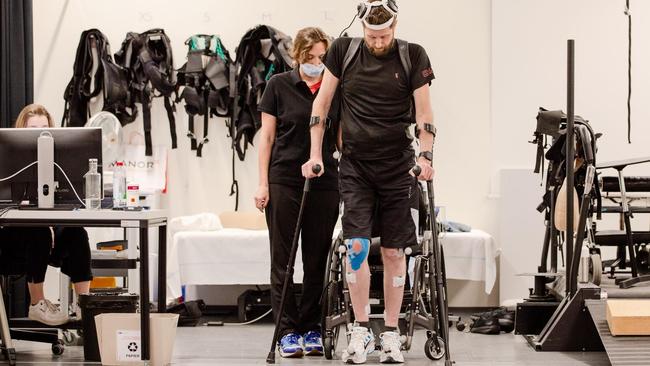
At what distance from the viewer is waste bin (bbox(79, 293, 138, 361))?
474 cm

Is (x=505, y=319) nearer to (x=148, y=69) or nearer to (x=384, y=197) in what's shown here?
(x=384, y=197)

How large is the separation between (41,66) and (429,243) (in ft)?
13.2

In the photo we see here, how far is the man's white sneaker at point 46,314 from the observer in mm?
5070

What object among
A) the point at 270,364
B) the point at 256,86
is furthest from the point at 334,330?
the point at 256,86

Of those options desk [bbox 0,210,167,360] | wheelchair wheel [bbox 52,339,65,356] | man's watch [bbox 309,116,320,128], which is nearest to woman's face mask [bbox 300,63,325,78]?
man's watch [bbox 309,116,320,128]

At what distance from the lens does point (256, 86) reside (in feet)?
23.3

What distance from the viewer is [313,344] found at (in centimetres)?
A: 473

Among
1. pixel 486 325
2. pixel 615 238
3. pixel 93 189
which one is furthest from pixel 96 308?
pixel 615 238

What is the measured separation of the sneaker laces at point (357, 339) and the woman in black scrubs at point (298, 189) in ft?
1.14

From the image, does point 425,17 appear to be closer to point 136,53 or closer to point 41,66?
point 136,53

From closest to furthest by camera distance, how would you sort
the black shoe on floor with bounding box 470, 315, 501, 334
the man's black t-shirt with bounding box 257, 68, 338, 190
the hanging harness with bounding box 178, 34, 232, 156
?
the man's black t-shirt with bounding box 257, 68, 338, 190
the black shoe on floor with bounding box 470, 315, 501, 334
the hanging harness with bounding box 178, 34, 232, 156

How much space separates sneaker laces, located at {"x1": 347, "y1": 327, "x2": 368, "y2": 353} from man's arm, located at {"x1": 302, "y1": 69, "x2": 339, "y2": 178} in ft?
2.48

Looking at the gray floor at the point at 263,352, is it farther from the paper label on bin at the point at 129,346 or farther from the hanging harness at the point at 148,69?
the hanging harness at the point at 148,69

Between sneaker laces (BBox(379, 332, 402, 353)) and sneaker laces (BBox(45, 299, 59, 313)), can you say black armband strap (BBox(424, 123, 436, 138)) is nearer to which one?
sneaker laces (BBox(379, 332, 402, 353))
